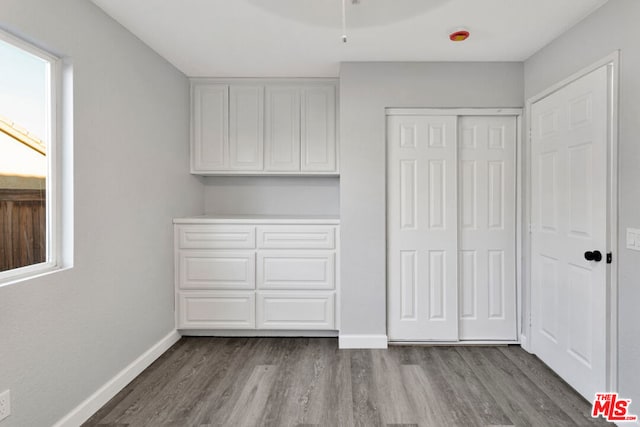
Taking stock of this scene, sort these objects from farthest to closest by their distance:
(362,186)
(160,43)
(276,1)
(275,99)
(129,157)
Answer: (275,99), (362,186), (160,43), (129,157), (276,1)

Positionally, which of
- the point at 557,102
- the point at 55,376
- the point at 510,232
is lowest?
the point at 55,376

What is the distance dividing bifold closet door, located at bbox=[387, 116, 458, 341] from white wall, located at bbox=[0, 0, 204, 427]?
75.2 inches

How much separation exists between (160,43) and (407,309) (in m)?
2.88

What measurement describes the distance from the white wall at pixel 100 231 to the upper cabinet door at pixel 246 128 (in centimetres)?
53

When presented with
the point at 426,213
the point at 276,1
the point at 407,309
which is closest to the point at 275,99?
Result: the point at 276,1

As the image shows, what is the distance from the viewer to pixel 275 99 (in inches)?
140

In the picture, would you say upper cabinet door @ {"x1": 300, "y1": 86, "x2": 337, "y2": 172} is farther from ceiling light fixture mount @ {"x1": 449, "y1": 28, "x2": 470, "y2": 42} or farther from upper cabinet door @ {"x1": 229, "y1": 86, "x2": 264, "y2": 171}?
ceiling light fixture mount @ {"x1": 449, "y1": 28, "x2": 470, "y2": 42}

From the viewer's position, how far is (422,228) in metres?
3.13

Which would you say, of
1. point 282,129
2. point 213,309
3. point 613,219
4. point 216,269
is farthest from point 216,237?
point 613,219

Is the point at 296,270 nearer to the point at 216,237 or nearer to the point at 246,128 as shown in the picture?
the point at 216,237

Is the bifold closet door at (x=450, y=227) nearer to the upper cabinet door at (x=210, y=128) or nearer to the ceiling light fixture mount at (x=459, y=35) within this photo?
the ceiling light fixture mount at (x=459, y=35)

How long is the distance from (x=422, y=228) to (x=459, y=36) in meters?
1.47

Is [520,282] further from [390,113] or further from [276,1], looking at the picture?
[276,1]

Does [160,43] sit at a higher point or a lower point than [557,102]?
higher
